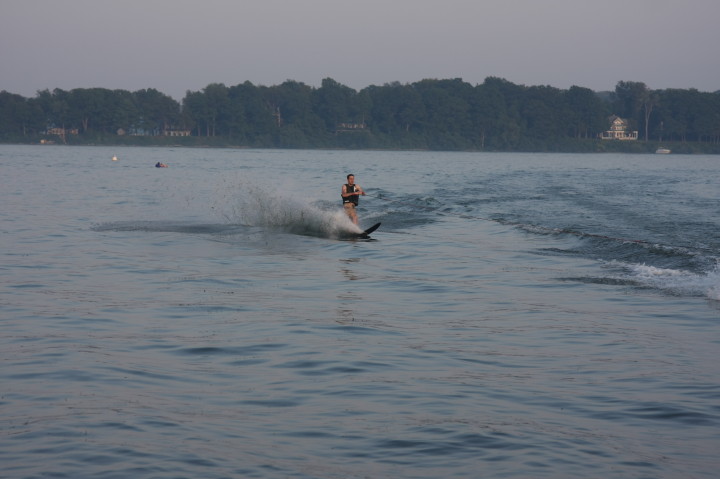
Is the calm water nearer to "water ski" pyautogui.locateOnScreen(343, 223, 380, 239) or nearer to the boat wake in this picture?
"water ski" pyautogui.locateOnScreen(343, 223, 380, 239)

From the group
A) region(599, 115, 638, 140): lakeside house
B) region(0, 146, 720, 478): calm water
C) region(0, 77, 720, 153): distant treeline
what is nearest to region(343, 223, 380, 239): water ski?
region(0, 146, 720, 478): calm water

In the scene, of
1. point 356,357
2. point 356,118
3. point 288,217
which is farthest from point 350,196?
point 356,118

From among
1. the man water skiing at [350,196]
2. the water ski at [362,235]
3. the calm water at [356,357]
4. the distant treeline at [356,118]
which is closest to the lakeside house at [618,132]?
the distant treeline at [356,118]

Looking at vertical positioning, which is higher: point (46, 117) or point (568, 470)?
point (46, 117)

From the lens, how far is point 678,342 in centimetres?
1002

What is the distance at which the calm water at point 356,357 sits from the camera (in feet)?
20.3

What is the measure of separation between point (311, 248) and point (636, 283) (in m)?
7.81

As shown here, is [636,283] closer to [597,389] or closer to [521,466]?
[597,389]

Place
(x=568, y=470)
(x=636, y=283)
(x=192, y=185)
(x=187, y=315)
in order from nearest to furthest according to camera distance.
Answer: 1. (x=568, y=470)
2. (x=187, y=315)
3. (x=636, y=283)
4. (x=192, y=185)

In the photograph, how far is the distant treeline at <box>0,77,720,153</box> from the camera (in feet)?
570

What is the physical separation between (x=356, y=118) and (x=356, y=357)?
177 meters

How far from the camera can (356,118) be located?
184000 millimetres

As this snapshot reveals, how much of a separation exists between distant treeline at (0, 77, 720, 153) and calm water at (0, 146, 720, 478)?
6248 inches

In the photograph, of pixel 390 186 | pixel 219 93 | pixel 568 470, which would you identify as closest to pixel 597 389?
pixel 568 470
